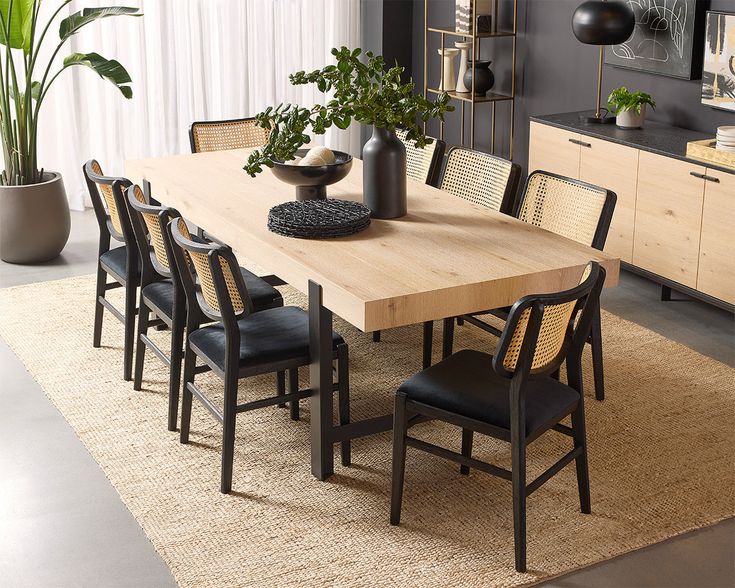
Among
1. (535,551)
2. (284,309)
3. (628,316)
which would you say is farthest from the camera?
(628,316)

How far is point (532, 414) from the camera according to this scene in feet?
9.33

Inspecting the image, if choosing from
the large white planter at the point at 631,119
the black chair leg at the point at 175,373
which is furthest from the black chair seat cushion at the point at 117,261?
the large white planter at the point at 631,119

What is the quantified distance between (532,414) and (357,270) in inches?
27.0

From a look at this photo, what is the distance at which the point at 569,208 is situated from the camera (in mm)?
3738

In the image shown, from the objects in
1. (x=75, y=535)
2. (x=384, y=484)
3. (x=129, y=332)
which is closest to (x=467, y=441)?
(x=384, y=484)

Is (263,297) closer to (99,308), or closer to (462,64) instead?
(99,308)

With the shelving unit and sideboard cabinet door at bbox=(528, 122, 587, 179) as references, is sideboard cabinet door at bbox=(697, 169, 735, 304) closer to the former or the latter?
sideboard cabinet door at bbox=(528, 122, 587, 179)

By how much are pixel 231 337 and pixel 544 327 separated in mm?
987

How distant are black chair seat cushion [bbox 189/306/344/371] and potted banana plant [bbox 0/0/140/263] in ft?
7.65

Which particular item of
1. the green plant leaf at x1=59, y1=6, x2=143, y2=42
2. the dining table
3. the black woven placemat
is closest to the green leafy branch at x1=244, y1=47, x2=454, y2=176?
the black woven placemat

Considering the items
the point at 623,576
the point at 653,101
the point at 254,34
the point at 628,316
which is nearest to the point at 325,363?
the point at 623,576

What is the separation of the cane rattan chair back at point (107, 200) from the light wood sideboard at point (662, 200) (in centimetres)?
243

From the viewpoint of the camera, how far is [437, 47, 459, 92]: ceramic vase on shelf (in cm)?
654

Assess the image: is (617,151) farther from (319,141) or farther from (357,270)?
(319,141)
